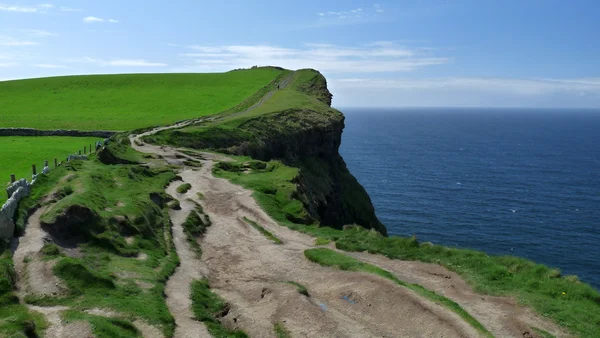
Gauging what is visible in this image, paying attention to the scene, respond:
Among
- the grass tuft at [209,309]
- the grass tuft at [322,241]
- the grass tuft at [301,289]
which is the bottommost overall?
the grass tuft at [209,309]

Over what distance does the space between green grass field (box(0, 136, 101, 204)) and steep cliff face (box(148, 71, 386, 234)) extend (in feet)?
46.7

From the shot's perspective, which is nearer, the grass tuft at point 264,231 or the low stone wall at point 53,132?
the grass tuft at point 264,231

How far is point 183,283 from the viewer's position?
27406 mm

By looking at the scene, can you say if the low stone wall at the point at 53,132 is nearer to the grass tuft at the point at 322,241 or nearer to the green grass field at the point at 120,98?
the green grass field at the point at 120,98

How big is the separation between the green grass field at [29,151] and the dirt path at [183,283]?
1653cm

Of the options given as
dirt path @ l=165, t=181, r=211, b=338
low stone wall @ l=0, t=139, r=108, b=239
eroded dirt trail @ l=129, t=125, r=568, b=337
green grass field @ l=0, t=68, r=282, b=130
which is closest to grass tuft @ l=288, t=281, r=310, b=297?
eroded dirt trail @ l=129, t=125, r=568, b=337

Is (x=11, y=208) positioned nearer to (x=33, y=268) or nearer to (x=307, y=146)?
(x=33, y=268)

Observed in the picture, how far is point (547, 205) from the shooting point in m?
110

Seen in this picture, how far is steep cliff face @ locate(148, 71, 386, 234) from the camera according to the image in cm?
7806

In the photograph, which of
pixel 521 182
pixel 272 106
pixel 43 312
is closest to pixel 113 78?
pixel 272 106

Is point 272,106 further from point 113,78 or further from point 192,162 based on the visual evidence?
point 113,78

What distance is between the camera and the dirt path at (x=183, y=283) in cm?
2159

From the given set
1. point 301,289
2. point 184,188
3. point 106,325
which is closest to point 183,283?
point 301,289

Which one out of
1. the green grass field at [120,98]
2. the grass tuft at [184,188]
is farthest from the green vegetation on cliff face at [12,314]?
the green grass field at [120,98]
